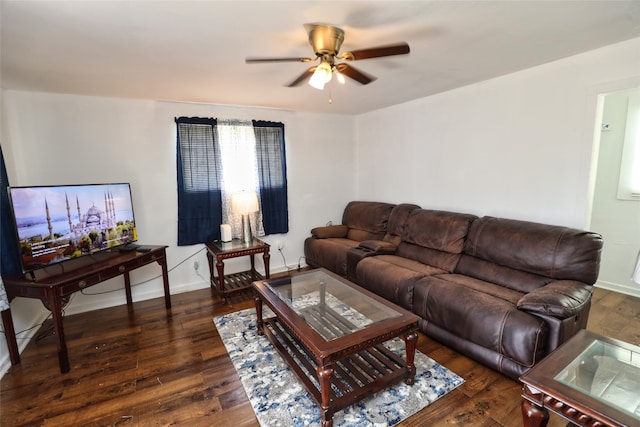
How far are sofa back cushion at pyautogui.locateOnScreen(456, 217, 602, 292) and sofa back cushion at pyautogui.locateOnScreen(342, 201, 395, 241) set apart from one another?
1.25 m

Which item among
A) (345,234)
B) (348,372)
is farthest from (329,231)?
(348,372)

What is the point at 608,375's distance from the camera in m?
1.38

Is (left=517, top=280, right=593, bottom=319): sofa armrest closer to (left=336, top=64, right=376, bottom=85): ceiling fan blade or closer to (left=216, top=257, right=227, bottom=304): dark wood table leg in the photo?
(left=336, top=64, right=376, bottom=85): ceiling fan blade

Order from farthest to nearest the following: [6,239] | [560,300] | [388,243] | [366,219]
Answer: [366,219] → [388,243] → [6,239] → [560,300]

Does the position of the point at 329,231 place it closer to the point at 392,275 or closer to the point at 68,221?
the point at 392,275

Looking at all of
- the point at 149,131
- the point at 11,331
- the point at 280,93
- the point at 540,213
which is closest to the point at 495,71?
the point at 540,213

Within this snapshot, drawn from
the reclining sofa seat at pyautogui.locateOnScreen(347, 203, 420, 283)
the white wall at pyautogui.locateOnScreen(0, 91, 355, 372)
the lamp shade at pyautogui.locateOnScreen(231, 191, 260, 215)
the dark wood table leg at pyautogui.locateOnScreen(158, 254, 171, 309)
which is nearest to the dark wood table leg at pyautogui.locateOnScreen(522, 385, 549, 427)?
the reclining sofa seat at pyautogui.locateOnScreen(347, 203, 420, 283)

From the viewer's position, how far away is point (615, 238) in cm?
328

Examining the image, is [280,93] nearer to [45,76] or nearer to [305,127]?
[305,127]

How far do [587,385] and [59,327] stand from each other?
320 cm

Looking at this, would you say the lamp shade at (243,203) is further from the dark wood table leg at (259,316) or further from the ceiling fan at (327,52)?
the ceiling fan at (327,52)

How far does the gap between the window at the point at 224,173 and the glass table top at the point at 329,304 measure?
4.89ft

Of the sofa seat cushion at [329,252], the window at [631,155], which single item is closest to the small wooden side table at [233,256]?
the sofa seat cushion at [329,252]

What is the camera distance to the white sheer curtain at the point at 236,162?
3723 millimetres
